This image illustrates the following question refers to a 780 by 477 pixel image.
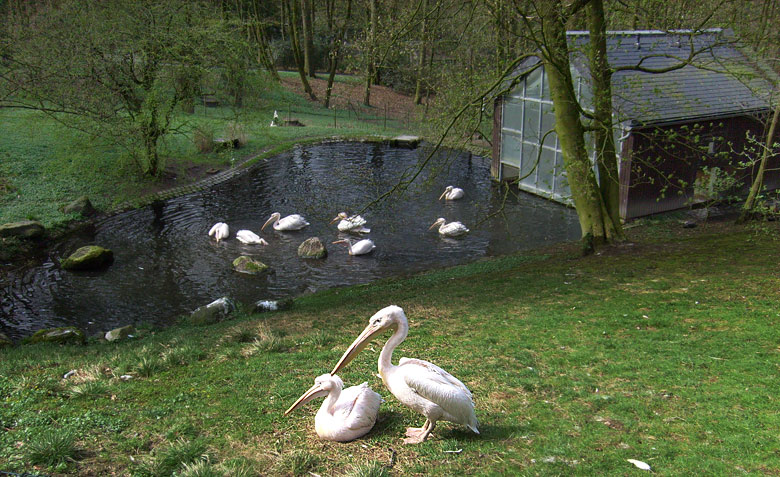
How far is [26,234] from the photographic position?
778 inches

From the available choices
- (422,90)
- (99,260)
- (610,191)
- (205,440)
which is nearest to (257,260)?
(99,260)

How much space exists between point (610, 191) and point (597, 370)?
9.66m

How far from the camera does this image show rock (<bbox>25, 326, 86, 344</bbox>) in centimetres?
1252

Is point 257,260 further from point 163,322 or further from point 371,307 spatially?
point 371,307

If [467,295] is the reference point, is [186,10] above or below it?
above

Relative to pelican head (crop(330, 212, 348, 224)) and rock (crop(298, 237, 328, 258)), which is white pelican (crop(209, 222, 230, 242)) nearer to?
rock (crop(298, 237, 328, 258))

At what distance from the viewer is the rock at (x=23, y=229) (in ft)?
63.5

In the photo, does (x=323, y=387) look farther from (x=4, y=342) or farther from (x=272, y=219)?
(x=272, y=219)

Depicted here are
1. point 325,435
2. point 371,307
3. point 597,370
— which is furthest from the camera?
point 371,307

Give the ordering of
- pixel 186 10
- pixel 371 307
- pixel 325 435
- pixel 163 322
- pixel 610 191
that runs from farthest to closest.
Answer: pixel 186 10 → pixel 610 191 → pixel 163 322 → pixel 371 307 → pixel 325 435

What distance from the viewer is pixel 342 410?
680cm

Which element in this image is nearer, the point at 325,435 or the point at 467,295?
Answer: the point at 325,435

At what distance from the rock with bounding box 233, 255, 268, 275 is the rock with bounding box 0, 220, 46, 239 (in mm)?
7310

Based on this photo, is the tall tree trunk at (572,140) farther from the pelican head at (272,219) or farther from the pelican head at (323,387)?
the pelican head at (272,219)
